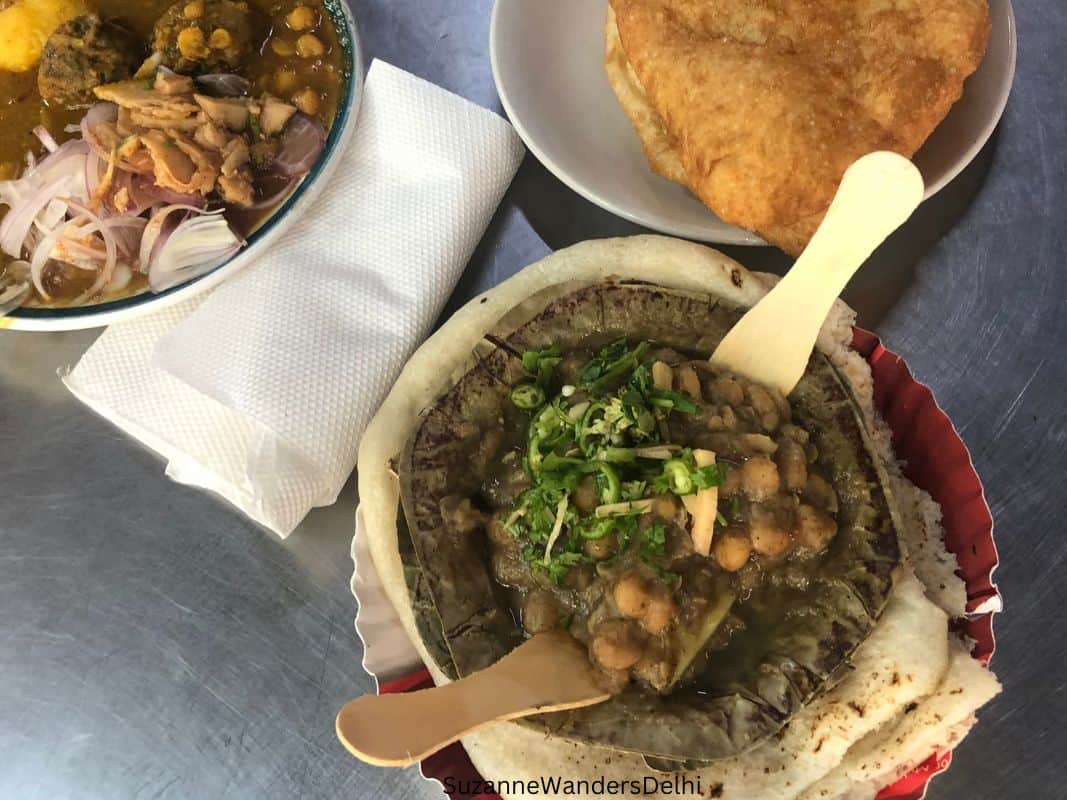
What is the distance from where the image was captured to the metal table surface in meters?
1.88

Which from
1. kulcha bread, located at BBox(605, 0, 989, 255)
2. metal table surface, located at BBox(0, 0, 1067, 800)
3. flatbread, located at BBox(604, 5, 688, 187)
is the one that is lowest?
metal table surface, located at BBox(0, 0, 1067, 800)

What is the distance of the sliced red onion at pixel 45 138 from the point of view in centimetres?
219

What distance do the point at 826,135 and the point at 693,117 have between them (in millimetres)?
283

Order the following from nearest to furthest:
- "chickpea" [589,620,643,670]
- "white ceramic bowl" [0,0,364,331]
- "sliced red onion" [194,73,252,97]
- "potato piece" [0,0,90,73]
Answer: "chickpea" [589,620,643,670] < "white ceramic bowl" [0,0,364,331] < "sliced red onion" [194,73,252,97] < "potato piece" [0,0,90,73]

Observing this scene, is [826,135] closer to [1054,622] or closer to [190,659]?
[1054,622]

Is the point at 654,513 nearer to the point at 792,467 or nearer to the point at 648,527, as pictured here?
the point at 648,527

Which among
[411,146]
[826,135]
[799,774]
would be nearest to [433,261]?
[411,146]

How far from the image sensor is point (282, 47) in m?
2.26

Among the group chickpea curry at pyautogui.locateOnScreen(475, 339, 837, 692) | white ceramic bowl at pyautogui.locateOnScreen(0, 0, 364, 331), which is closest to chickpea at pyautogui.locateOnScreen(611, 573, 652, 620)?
chickpea curry at pyautogui.locateOnScreen(475, 339, 837, 692)

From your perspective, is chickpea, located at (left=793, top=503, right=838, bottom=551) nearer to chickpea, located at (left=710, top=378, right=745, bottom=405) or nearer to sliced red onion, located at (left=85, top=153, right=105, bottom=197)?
chickpea, located at (left=710, top=378, right=745, bottom=405)

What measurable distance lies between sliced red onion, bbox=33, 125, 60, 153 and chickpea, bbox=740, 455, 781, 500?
6.54 ft

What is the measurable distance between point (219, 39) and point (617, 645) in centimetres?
189

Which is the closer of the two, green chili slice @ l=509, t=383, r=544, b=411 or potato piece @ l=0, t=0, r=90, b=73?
green chili slice @ l=509, t=383, r=544, b=411

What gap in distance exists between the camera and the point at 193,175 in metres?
2.00
